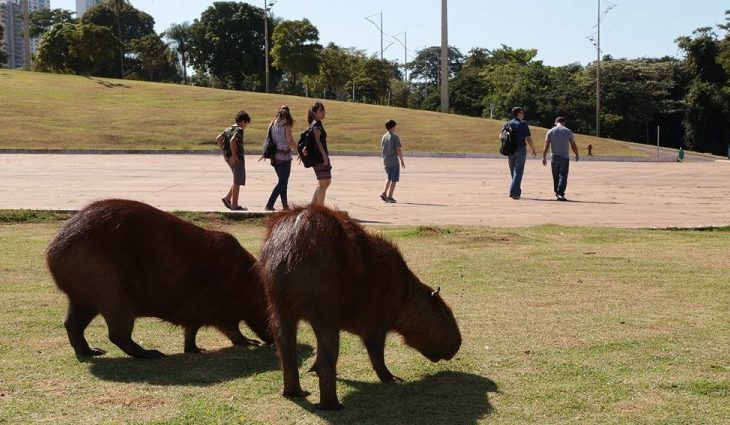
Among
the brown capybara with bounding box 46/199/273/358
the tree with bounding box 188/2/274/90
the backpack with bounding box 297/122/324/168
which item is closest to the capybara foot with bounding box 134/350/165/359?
the brown capybara with bounding box 46/199/273/358

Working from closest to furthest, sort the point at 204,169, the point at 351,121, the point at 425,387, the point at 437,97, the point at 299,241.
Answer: the point at 299,241, the point at 425,387, the point at 204,169, the point at 351,121, the point at 437,97

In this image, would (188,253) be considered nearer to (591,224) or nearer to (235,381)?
(235,381)

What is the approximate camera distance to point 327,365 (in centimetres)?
485

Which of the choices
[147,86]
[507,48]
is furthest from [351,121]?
[507,48]

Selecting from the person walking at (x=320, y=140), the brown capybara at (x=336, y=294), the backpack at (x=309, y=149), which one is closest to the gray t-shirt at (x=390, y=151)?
the person walking at (x=320, y=140)

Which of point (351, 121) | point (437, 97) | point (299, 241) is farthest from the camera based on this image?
point (437, 97)

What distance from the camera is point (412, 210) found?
16.2m

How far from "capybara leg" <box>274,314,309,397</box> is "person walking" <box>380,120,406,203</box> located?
12.7 m

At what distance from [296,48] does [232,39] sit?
47.6 ft

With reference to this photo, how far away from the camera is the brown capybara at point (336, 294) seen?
486cm

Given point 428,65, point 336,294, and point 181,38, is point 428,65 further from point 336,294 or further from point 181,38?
point 336,294

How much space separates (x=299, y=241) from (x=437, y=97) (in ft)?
278

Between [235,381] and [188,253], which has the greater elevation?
[188,253]

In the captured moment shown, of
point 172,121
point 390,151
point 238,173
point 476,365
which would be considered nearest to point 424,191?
point 390,151
